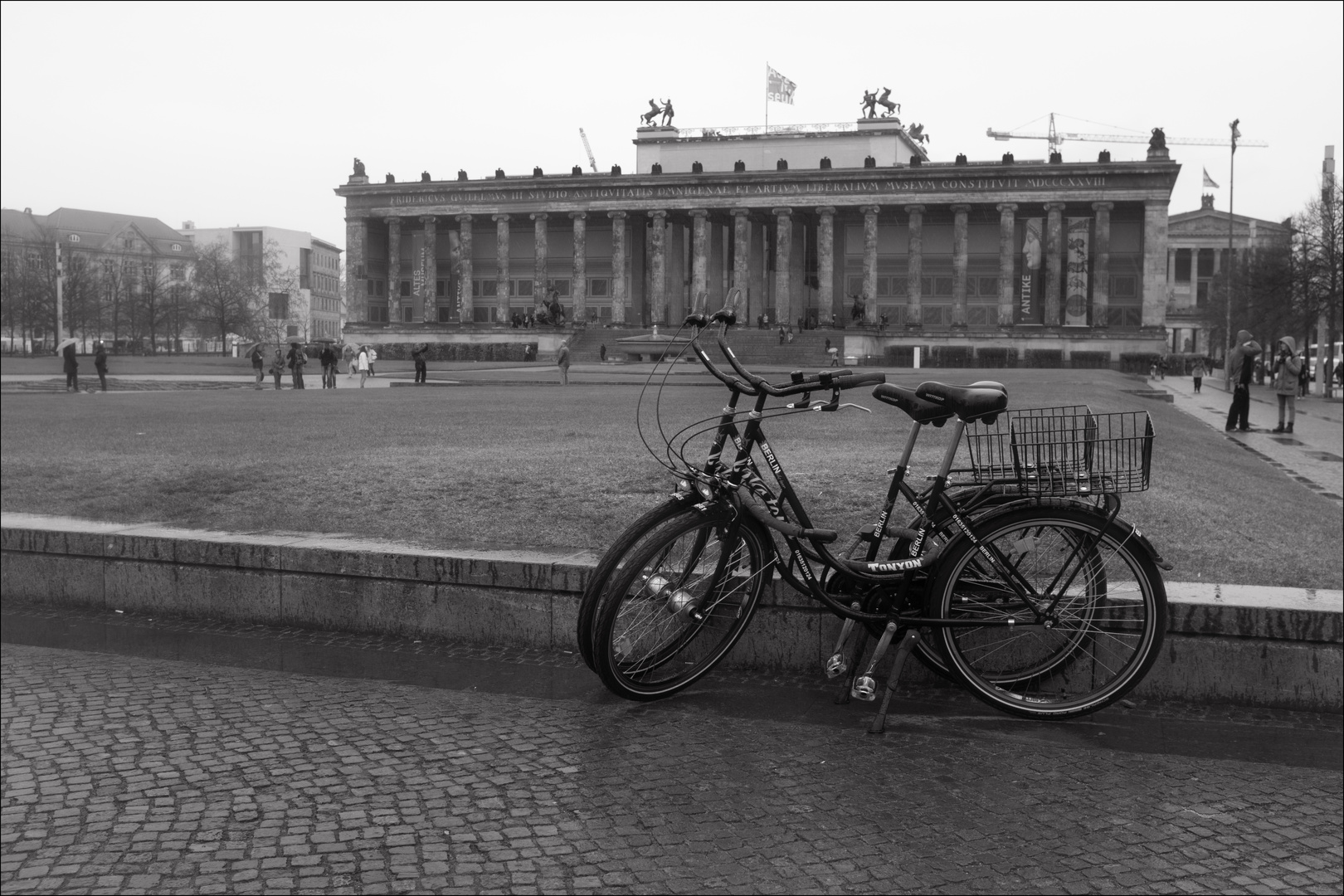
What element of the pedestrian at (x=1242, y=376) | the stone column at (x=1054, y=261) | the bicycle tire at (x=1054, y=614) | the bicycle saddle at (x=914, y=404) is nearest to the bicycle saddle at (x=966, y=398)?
the bicycle saddle at (x=914, y=404)

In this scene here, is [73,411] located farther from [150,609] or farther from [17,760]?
[17,760]

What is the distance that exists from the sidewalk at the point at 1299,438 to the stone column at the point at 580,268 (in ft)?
194

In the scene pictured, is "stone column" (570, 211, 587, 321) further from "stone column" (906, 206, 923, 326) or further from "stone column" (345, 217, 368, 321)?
"stone column" (906, 206, 923, 326)

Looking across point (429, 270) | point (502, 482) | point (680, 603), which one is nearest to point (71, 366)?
point (502, 482)

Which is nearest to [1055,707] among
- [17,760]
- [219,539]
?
[17,760]

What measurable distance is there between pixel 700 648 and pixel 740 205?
292ft

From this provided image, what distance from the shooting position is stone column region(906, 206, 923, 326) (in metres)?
90.7

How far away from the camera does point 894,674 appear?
5516 mm

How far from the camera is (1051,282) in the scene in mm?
90938

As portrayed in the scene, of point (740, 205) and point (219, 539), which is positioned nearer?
point (219, 539)

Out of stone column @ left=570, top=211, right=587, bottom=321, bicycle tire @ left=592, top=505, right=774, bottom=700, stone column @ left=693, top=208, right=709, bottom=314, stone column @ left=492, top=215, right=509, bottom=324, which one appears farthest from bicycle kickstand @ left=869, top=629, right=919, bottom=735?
stone column @ left=492, top=215, right=509, bottom=324

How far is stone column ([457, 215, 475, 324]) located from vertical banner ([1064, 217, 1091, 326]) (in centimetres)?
4364

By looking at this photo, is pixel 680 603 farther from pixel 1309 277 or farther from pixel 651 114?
pixel 651 114

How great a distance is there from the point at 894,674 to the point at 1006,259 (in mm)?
87584
